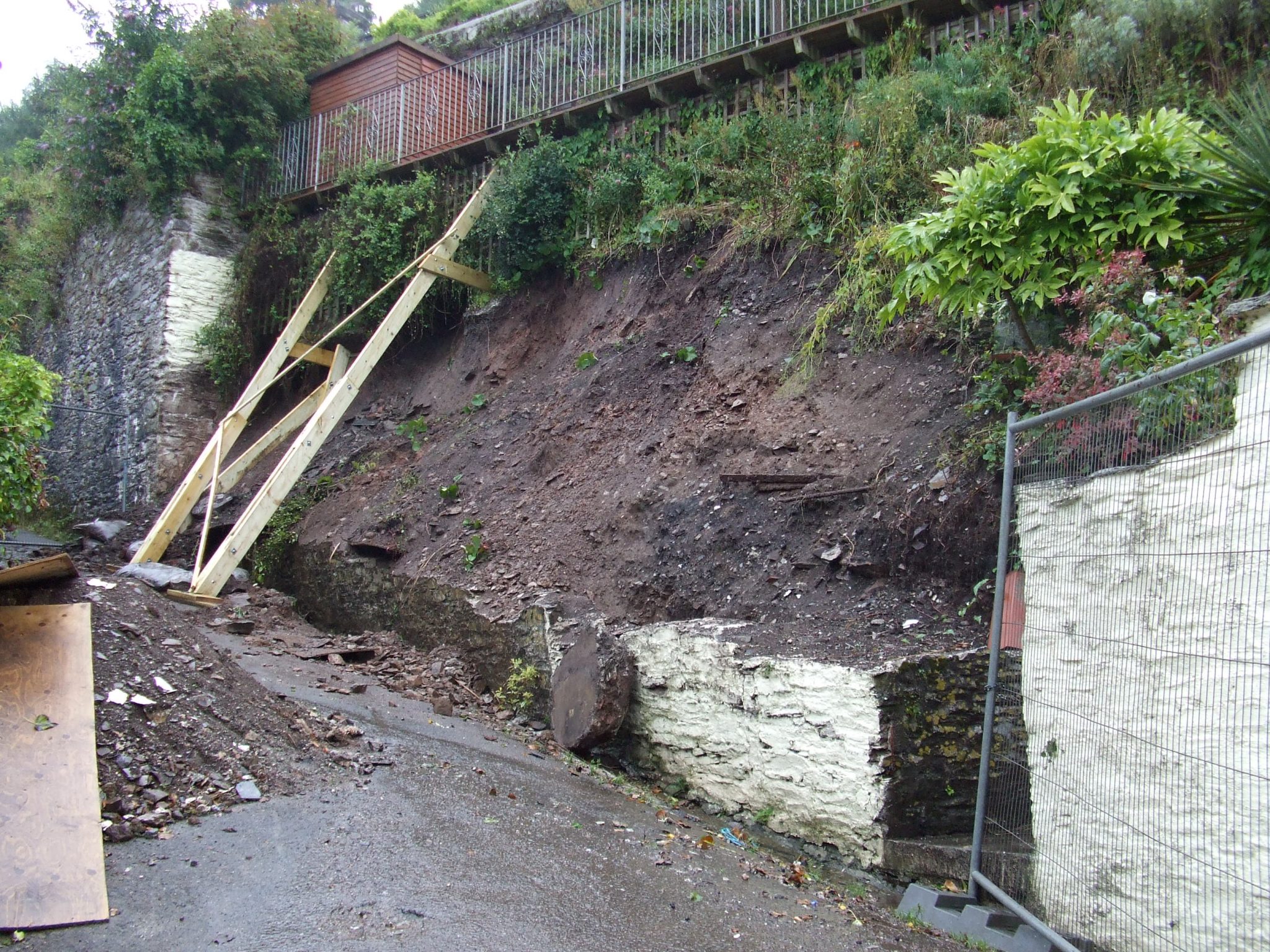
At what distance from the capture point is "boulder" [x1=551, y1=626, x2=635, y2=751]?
5.67 meters

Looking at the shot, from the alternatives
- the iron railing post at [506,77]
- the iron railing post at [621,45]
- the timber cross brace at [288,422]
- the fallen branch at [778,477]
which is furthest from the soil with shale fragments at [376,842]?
the iron railing post at [506,77]

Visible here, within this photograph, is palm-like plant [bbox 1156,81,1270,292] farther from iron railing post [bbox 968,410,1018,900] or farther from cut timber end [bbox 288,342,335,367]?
cut timber end [bbox 288,342,335,367]

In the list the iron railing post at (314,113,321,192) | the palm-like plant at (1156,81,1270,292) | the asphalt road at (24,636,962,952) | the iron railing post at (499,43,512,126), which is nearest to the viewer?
the asphalt road at (24,636,962,952)

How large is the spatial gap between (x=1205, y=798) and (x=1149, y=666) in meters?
0.43

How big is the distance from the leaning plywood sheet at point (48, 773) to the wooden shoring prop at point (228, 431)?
483 cm

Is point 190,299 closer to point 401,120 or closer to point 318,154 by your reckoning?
point 318,154

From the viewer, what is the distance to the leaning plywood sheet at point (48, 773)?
10.4 feet

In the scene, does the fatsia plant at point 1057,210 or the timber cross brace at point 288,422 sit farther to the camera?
the timber cross brace at point 288,422

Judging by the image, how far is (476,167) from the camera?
37.5 ft

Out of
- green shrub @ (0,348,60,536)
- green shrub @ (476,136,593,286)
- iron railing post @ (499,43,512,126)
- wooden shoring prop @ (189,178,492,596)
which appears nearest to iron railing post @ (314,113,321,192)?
iron railing post @ (499,43,512,126)

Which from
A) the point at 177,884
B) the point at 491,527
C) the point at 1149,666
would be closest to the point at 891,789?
the point at 1149,666

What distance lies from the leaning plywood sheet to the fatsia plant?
452cm

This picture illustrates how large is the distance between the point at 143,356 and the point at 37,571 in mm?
9603

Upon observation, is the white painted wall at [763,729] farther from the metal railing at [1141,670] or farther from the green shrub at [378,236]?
the green shrub at [378,236]
